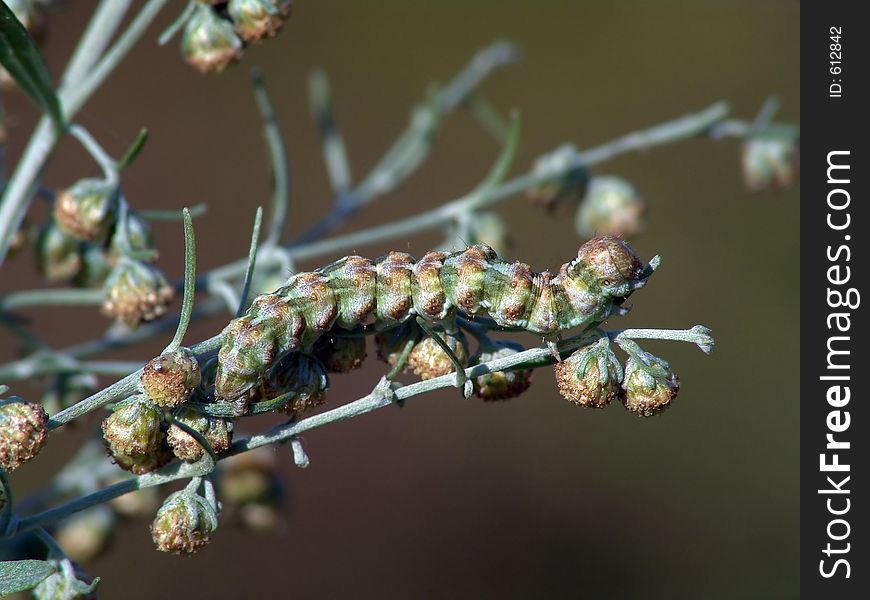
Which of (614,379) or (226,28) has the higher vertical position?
(226,28)

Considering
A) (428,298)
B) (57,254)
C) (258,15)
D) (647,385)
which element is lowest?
(647,385)

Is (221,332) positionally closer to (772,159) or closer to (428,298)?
(428,298)

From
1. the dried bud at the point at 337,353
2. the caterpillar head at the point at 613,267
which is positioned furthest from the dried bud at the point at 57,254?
the caterpillar head at the point at 613,267

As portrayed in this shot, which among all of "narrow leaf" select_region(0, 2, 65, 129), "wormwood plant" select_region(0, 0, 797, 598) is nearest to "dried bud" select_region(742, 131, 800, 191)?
"wormwood plant" select_region(0, 0, 797, 598)

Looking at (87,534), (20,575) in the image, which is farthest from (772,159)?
(20,575)

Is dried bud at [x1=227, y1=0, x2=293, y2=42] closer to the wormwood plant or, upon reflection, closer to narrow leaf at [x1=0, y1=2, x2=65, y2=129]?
the wormwood plant

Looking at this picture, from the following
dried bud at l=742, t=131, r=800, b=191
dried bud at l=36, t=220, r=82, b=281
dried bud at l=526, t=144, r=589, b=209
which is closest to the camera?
dried bud at l=36, t=220, r=82, b=281

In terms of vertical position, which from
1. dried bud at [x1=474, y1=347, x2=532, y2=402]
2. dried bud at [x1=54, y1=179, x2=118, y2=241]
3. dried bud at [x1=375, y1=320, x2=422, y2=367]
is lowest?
dried bud at [x1=474, y1=347, x2=532, y2=402]
